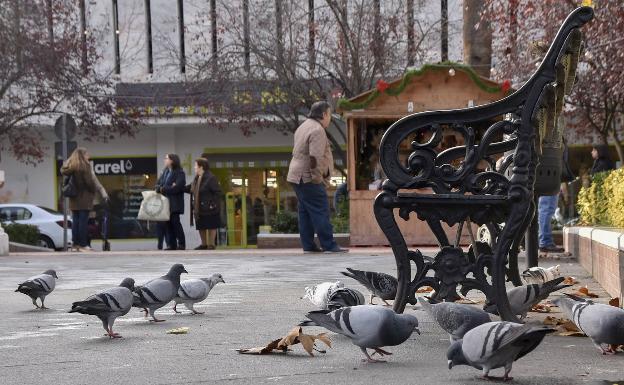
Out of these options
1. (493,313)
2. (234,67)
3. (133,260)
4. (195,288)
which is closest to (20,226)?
(234,67)

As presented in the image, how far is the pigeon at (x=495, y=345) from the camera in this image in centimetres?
372

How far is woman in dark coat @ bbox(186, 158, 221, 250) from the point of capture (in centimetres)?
1836

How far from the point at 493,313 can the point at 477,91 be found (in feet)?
41.5

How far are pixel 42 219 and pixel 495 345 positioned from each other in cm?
2480

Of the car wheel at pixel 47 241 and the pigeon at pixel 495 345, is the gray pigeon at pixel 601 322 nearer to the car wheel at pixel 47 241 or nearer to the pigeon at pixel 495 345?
the pigeon at pixel 495 345

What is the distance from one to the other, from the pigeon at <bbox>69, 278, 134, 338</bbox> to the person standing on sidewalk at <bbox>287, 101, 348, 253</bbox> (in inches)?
311

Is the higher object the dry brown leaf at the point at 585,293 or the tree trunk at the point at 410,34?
the tree trunk at the point at 410,34

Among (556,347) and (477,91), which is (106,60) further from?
(556,347)

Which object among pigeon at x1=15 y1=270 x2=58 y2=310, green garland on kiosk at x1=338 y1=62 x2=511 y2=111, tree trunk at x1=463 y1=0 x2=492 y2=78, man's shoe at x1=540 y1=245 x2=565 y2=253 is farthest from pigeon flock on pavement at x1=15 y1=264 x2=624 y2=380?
tree trunk at x1=463 y1=0 x2=492 y2=78

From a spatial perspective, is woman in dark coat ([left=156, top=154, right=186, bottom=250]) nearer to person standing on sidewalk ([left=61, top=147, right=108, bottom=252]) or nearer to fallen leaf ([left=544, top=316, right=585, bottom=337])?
person standing on sidewalk ([left=61, top=147, right=108, bottom=252])

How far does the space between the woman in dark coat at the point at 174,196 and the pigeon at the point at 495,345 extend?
15038mm

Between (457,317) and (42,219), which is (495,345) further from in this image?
(42,219)

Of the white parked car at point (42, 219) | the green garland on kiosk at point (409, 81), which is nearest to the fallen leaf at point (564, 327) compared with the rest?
the green garland on kiosk at point (409, 81)

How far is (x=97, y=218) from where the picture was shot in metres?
33.8
